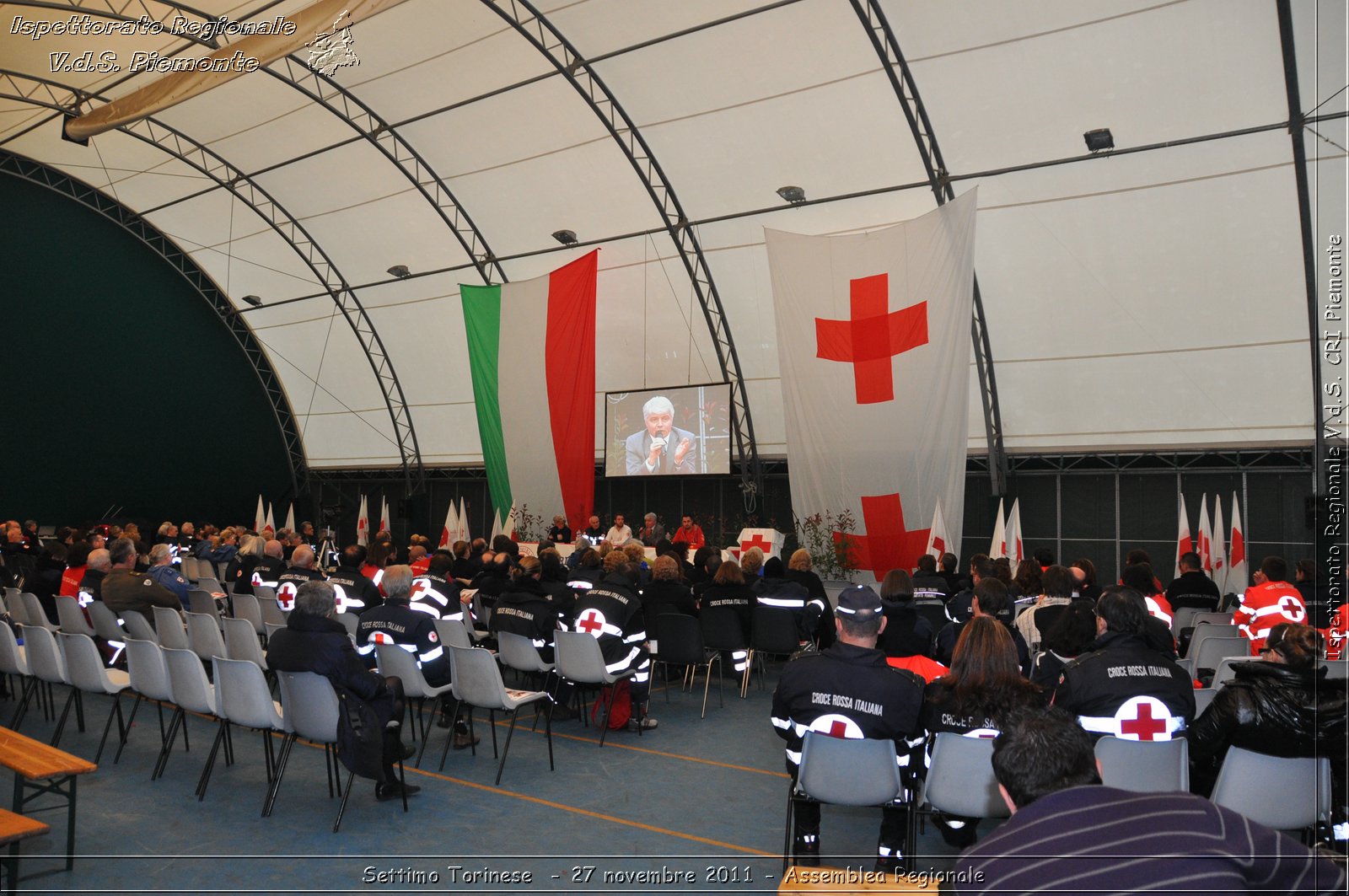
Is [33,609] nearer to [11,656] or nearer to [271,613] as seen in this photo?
[11,656]

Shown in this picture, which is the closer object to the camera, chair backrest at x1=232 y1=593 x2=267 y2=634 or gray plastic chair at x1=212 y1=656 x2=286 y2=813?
gray plastic chair at x1=212 y1=656 x2=286 y2=813

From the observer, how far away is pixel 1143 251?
1145 cm

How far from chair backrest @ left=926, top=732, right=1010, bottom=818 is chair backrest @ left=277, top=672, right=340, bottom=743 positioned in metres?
2.79

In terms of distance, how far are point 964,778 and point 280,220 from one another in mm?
16832

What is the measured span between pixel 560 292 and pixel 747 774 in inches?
303

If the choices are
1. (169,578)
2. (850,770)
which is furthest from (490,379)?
(850,770)

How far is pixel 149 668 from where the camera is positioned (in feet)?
17.0

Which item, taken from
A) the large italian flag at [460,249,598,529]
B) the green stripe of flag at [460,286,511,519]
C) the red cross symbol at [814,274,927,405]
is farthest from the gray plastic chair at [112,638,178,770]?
the red cross symbol at [814,274,927,405]

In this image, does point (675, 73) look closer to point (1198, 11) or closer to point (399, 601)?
point (1198, 11)

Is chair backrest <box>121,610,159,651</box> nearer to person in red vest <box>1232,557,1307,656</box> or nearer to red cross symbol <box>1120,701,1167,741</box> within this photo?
red cross symbol <box>1120,701,1167,741</box>

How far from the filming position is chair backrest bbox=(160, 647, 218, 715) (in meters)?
4.95

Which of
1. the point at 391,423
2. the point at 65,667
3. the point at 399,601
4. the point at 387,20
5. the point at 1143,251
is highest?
the point at 387,20

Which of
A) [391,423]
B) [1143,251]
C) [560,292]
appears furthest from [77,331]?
[1143,251]

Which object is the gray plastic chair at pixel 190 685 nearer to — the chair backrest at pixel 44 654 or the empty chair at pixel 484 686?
the chair backrest at pixel 44 654
